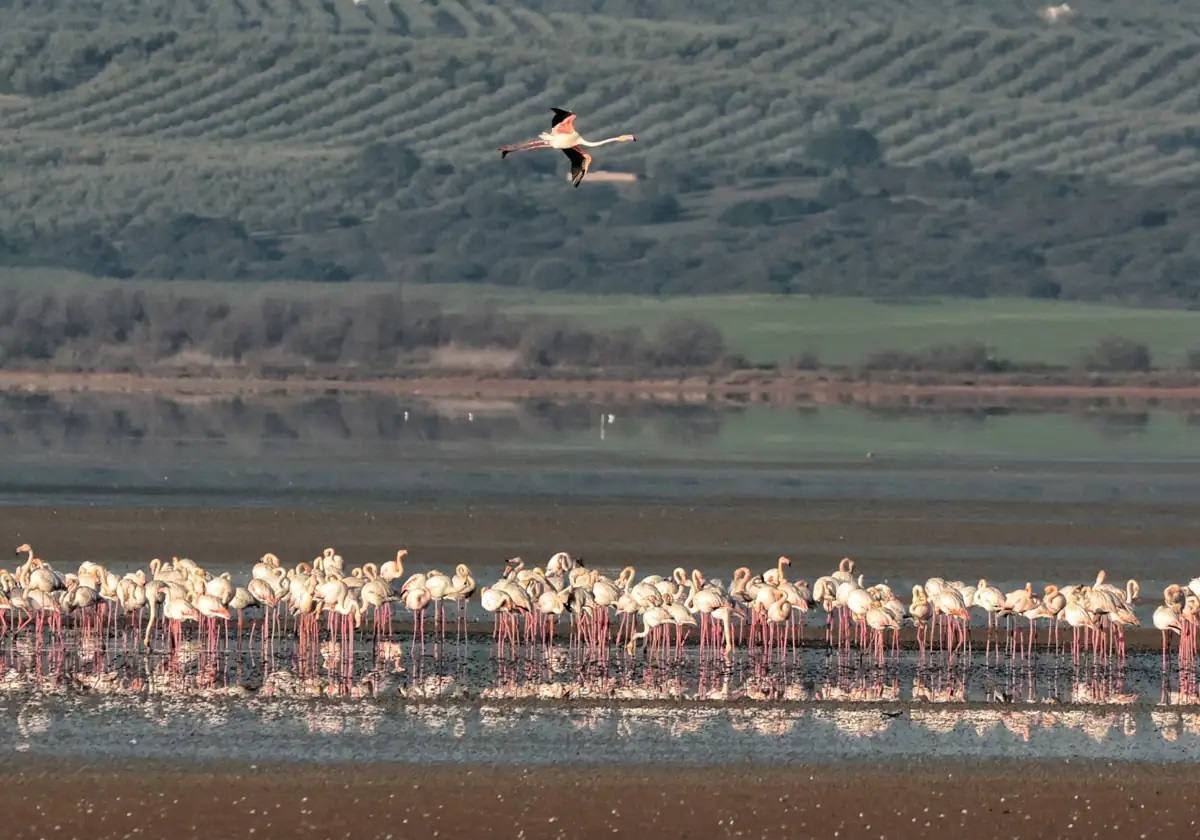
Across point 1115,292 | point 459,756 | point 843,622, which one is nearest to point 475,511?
point 843,622

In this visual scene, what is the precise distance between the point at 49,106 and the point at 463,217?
102 feet

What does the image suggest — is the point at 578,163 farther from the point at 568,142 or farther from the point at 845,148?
the point at 845,148

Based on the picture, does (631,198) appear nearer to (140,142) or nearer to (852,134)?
(852,134)

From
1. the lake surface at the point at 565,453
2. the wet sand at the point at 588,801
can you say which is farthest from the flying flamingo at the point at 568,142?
the lake surface at the point at 565,453

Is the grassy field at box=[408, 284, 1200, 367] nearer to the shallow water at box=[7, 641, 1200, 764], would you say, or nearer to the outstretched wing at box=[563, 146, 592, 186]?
the shallow water at box=[7, 641, 1200, 764]

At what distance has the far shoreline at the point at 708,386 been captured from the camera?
2923 inches

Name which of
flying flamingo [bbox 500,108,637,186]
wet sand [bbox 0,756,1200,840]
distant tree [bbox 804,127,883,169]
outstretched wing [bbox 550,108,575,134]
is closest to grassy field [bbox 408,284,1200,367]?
distant tree [bbox 804,127,883,169]

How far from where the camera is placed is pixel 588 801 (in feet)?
55.0

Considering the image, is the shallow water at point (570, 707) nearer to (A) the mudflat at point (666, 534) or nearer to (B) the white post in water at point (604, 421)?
(A) the mudflat at point (666, 534)

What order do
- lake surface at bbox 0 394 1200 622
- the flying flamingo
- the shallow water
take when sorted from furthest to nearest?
lake surface at bbox 0 394 1200 622
the flying flamingo
the shallow water

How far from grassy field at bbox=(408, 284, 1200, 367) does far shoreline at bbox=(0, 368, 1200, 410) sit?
679cm

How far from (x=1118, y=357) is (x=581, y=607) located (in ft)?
213

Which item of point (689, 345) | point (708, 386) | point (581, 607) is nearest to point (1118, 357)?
point (689, 345)

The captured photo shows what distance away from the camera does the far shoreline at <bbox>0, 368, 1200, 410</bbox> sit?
244ft
